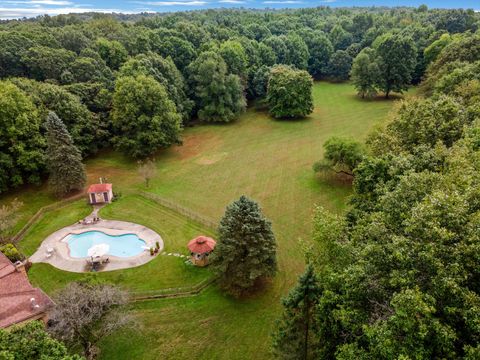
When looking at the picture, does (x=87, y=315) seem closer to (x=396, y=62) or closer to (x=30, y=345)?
(x=30, y=345)

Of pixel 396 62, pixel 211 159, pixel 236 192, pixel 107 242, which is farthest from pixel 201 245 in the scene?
pixel 396 62

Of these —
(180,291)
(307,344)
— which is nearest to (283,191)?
(180,291)

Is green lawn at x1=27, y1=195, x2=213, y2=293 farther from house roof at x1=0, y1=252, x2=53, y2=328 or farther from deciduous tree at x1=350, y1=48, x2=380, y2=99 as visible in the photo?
deciduous tree at x1=350, y1=48, x2=380, y2=99

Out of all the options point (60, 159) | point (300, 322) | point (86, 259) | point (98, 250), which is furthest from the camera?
point (60, 159)

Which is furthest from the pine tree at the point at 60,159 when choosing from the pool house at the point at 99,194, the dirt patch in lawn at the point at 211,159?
the dirt patch in lawn at the point at 211,159

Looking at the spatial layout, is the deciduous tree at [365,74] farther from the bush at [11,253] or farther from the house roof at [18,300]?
the house roof at [18,300]

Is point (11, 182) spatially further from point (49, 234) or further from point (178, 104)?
point (178, 104)
